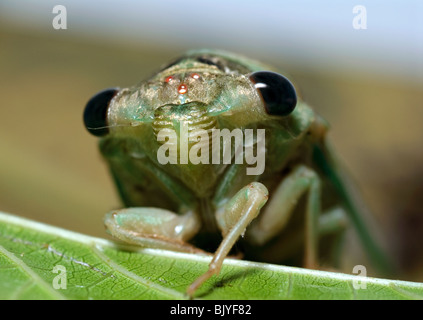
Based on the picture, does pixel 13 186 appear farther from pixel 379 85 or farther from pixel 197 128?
pixel 379 85

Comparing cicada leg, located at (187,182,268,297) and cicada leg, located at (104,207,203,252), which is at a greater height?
cicada leg, located at (187,182,268,297)
